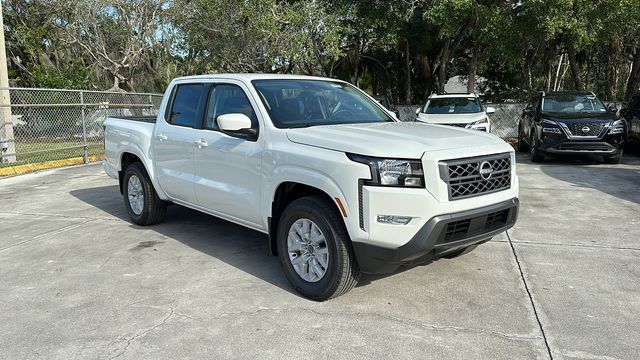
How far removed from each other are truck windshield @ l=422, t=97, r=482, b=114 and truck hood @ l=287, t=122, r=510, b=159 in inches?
358

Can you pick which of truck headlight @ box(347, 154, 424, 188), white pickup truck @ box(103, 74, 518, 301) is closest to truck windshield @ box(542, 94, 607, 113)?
white pickup truck @ box(103, 74, 518, 301)

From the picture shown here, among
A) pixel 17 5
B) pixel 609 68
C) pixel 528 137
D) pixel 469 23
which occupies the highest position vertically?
pixel 17 5

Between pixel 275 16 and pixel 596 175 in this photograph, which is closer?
pixel 596 175

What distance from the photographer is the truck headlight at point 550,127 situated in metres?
11.0

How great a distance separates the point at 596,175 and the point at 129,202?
8391 mm

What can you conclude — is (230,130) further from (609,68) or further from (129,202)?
(609,68)

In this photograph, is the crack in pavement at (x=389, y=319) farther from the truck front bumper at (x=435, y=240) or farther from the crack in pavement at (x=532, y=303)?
the truck front bumper at (x=435, y=240)

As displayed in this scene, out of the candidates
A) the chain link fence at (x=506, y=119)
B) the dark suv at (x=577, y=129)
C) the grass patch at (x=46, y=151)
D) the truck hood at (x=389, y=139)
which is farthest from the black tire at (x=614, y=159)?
the grass patch at (x=46, y=151)

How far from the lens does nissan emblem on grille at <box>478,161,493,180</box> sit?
389 centimetres

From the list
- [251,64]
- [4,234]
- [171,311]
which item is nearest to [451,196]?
[171,311]

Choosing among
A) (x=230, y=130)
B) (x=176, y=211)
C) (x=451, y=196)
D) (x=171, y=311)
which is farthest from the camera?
(x=176, y=211)

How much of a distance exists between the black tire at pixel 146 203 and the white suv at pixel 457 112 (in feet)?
25.5

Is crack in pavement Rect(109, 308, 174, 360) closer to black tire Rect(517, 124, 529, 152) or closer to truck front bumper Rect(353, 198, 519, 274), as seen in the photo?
truck front bumper Rect(353, 198, 519, 274)

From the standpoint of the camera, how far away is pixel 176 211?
7.39 metres
